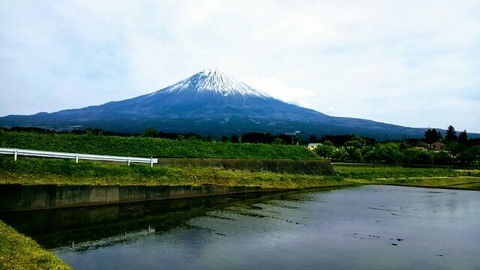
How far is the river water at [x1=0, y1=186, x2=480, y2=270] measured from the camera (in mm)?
13086

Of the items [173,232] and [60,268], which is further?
[173,232]

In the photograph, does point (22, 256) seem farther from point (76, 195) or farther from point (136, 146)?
point (136, 146)

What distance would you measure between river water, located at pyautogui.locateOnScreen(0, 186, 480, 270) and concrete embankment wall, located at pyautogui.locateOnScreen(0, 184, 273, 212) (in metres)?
0.72

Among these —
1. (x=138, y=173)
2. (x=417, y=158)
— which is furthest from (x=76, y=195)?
(x=417, y=158)

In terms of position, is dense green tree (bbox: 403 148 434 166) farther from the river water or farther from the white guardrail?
the white guardrail

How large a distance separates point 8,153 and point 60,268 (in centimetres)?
1372

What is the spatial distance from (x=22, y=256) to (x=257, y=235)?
865 cm

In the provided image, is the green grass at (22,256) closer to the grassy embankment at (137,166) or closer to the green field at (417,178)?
the grassy embankment at (137,166)

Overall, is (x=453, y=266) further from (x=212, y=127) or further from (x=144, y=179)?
(x=212, y=127)

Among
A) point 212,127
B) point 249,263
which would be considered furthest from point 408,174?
point 212,127

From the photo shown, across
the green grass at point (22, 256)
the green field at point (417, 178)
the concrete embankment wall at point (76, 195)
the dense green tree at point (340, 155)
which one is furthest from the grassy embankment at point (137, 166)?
the dense green tree at point (340, 155)

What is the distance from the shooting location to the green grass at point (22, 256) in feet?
32.9

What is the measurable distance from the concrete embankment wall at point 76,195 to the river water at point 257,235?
723 millimetres

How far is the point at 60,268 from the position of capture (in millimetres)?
10211
